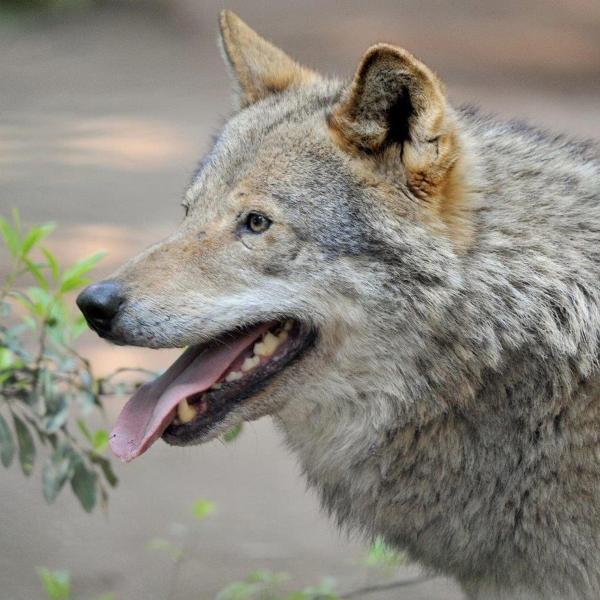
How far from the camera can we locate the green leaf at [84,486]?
4492 mm

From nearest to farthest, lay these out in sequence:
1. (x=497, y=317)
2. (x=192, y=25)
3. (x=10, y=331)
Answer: (x=497, y=317)
(x=10, y=331)
(x=192, y=25)

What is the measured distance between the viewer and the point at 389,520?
150 inches

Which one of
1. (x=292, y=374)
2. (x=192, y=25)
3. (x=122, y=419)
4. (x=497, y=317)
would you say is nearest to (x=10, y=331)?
(x=122, y=419)

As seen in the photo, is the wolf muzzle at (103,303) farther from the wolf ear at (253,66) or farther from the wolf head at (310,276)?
the wolf ear at (253,66)

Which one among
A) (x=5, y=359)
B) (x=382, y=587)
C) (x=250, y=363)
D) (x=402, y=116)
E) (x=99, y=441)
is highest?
(x=402, y=116)

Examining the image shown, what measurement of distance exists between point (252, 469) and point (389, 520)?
225 centimetres

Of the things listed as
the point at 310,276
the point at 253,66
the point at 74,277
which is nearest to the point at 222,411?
the point at 310,276

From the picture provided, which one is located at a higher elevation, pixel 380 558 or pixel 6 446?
pixel 6 446

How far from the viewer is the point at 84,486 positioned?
452 cm

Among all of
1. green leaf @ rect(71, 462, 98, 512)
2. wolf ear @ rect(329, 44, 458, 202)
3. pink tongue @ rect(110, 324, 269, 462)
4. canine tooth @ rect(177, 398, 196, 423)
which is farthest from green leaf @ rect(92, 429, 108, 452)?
wolf ear @ rect(329, 44, 458, 202)

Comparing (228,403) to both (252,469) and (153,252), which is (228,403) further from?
(252,469)

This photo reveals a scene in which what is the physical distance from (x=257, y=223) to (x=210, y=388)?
1.77ft

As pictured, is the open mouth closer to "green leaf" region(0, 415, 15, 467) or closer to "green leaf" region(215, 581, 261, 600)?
"green leaf" region(0, 415, 15, 467)

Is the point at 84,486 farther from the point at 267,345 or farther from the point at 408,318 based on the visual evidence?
the point at 408,318
